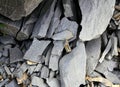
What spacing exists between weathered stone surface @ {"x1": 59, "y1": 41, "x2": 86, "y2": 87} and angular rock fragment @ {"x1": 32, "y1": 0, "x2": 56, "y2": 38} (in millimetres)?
362

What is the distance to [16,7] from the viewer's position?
2.36 m

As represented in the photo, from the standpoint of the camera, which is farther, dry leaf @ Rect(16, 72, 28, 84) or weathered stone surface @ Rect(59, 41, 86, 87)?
dry leaf @ Rect(16, 72, 28, 84)

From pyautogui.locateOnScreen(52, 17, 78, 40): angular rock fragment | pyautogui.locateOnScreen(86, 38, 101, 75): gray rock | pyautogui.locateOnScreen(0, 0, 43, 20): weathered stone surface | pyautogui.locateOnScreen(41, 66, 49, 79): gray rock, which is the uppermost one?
pyautogui.locateOnScreen(0, 0, 43, 20): weathered stone surface

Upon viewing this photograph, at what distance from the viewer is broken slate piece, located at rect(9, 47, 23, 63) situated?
105 inches

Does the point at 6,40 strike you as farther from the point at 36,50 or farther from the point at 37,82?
the point at 37,82

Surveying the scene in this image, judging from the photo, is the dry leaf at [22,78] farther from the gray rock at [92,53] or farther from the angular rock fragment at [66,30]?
the gray rock at [92,53]

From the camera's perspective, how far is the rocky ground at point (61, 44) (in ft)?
8.16

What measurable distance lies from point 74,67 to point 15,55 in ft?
2.21

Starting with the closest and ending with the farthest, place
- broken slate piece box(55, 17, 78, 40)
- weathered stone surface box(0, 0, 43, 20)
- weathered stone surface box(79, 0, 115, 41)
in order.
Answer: weathered stone surface box(0, 0, 43, 20) < weathered stone surface box(79, 0, 115, 41) < broken slate piece box(55, 17, 78, 40)

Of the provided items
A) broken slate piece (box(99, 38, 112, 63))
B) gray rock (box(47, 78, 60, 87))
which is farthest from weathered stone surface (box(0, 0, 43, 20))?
broken slate piece (box(99, 38, 112, 63))

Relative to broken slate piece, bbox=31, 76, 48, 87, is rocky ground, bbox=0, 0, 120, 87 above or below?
above

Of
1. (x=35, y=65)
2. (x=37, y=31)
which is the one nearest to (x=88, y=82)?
(x=35, y=65)

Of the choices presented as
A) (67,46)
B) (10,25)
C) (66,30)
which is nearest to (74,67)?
(67,46)

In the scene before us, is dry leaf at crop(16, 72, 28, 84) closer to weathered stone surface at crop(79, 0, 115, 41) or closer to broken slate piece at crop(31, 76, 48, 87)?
broken slate piece at crop(31, 76, 48, 87)
